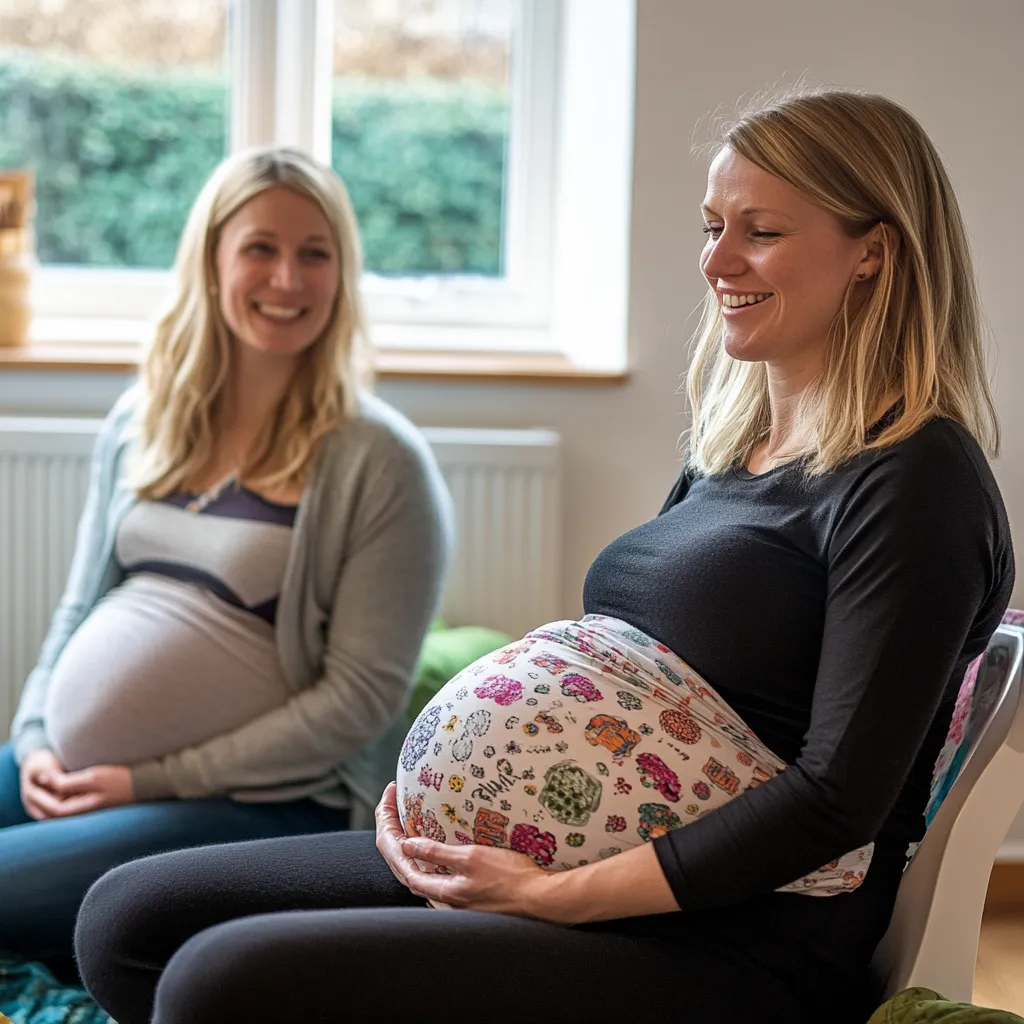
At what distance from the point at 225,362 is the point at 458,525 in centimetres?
56

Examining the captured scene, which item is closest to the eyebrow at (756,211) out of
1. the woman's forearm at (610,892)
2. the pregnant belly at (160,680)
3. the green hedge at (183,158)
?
the woman's forearm at (610,892)

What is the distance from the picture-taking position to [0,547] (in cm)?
231

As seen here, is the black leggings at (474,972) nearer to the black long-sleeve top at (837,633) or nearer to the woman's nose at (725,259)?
the black long-sleeve top at (837,633)

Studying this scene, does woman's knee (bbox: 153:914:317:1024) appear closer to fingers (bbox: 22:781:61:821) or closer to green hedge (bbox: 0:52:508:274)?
fingers (bbox: 22:781:61:821)

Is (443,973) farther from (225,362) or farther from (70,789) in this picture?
(225,362)

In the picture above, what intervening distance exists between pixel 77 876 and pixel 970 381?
117 centimetres

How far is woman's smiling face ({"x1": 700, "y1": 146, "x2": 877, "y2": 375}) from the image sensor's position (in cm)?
119

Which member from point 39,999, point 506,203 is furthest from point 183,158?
point 39,999

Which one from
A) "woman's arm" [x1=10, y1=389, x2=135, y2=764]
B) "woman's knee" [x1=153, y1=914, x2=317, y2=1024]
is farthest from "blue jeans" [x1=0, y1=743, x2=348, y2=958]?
"woman's knee" [x1=153, y1=914, x2=317, y2=1024]

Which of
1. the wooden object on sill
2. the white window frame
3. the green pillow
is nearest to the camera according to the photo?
the green pillow

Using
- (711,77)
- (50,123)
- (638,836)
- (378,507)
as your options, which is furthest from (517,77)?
(638,836)

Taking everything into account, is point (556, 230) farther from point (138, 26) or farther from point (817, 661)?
point (817, 661)

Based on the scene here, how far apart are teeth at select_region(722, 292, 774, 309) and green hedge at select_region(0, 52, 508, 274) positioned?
1.58 meters

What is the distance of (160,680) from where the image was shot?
1.74 m
